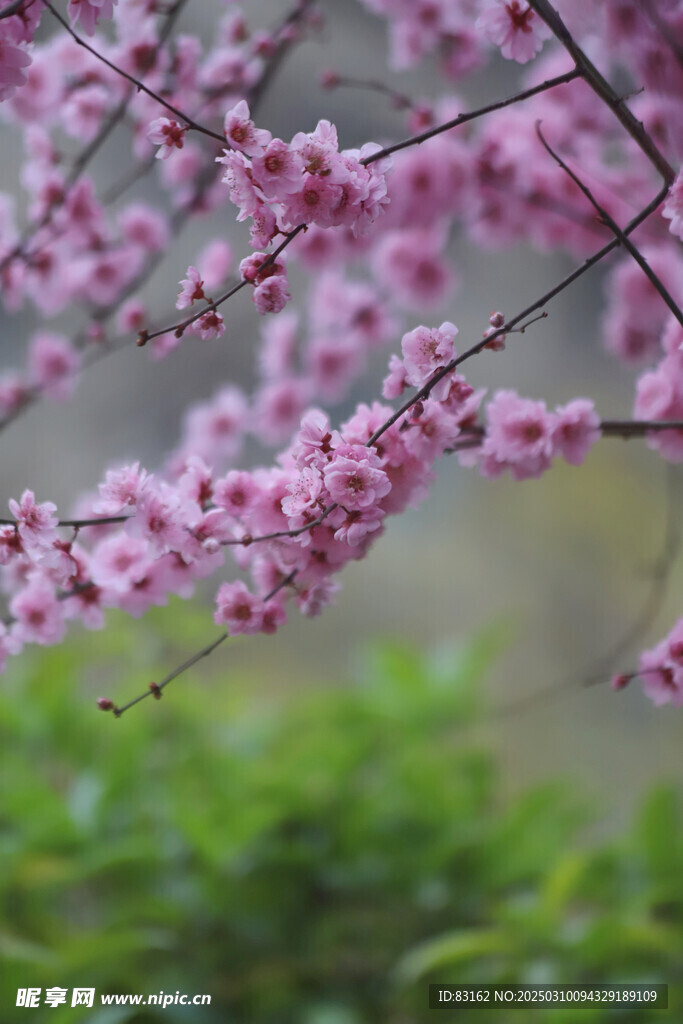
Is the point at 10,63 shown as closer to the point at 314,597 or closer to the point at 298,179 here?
the point at 298,179

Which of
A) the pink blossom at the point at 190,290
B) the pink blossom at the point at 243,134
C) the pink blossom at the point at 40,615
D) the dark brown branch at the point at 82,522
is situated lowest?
the dark brown branch at the point at 82,522

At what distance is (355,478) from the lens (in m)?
0.52

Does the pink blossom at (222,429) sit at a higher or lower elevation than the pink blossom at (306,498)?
higher

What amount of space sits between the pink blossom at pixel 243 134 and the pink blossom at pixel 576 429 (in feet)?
0.95

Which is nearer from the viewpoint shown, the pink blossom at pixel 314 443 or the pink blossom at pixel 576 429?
the pink blossom at pixel 314 443

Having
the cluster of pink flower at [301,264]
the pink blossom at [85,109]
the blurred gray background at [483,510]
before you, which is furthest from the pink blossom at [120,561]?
the blurred gray background at [483,510]

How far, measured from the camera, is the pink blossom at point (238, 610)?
0.62 m

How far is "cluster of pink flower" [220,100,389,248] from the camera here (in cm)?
51

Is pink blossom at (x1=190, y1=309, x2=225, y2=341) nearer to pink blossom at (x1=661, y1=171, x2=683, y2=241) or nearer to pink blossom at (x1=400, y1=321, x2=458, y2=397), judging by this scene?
pink blossom at (x1=400, y1=321, x2=458, y2=397)

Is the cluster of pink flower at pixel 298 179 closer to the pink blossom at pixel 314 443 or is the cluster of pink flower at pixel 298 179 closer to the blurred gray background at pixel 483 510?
the pink blossom at pixel 314 443

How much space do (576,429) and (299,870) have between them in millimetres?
765

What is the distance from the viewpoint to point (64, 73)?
39.6 inches

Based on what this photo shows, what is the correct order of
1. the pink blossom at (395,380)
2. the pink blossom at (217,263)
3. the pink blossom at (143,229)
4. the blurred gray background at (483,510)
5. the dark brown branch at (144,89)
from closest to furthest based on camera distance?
1. the dark brown branch at (144,89)
2. the pink blossom at (395,380)
3. the pink blossom at (217,263)
4. the pink blossom at (143,229)
5. the blurred gray background at (483,510)

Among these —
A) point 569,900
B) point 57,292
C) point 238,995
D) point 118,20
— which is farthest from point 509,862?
point 118,20
